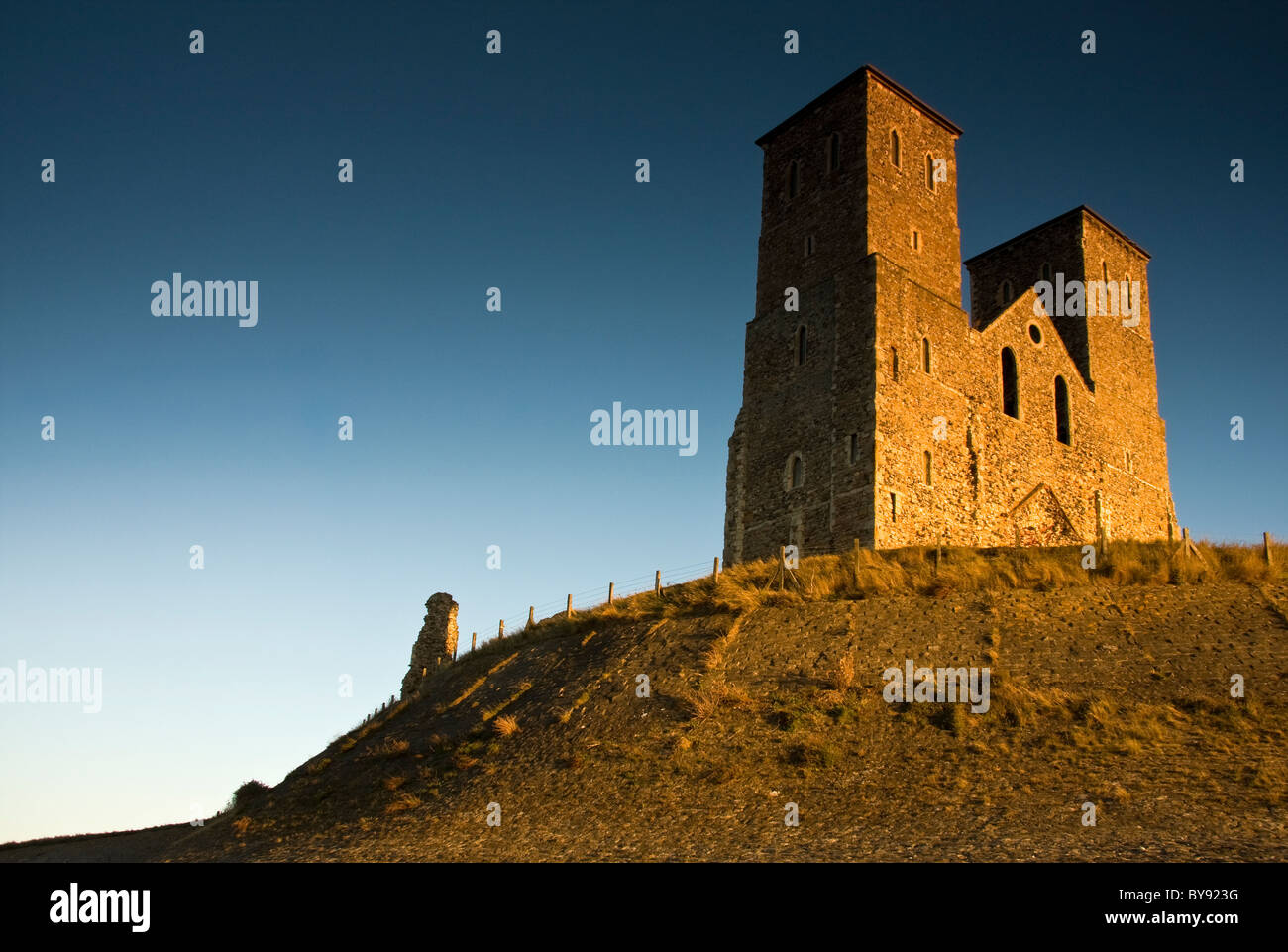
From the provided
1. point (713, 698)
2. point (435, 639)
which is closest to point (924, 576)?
point (713, 698)

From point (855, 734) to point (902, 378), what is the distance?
14864 millimetres

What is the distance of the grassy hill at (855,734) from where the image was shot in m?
16.7

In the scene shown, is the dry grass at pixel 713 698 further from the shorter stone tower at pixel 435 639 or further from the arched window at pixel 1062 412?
the arched window at pixel 1062 412

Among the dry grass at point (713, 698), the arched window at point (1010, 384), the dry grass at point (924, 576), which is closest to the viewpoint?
the dry grass at point (713, 698)

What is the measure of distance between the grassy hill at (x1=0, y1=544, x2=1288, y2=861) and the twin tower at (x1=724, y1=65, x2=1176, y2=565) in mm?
3774

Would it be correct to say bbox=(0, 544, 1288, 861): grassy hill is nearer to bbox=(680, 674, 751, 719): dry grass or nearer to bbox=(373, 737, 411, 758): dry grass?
bbox=(680, 674, 751, 719): dry grass

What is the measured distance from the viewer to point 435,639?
37625mm

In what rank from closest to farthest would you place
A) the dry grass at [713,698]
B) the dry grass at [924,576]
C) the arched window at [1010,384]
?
the dry grass at [713,698] < the dry grass at [924,576] < the arched window at [1010,384]

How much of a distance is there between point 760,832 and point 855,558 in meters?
11.8

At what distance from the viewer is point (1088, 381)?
132 feet

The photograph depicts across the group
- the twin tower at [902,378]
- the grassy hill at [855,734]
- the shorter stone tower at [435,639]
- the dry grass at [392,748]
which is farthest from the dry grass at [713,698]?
the shorter stone tower at [435,639]

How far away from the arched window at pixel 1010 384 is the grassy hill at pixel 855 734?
9.33 meters

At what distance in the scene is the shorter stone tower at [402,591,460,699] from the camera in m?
36.9

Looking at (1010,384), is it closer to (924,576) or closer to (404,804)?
(924,576)
